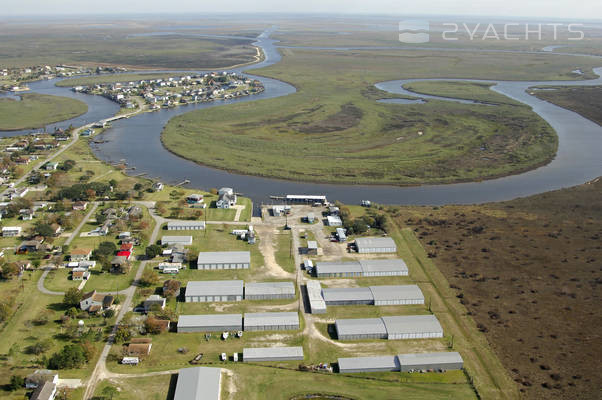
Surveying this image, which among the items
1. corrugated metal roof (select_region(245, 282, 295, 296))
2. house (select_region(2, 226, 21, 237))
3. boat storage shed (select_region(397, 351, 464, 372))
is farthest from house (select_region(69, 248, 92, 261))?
boat storage shed (select_region(397, 351, 464, 372))

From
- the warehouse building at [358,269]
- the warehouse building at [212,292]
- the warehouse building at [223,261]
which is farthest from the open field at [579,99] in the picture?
the warehouse building at [212,292]

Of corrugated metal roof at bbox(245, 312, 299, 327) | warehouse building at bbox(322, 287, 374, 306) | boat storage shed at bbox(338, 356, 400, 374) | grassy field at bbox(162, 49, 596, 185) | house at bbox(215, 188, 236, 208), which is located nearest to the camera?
boat storage shed at bbox(338, 356, 400, 374)

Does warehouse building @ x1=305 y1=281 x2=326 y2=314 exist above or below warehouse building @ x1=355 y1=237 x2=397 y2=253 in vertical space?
below

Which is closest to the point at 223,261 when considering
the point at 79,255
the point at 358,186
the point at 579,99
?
the point at 79,255

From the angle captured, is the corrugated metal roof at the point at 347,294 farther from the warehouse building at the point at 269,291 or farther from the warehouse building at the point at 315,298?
the warehouse building at the point at 269,291

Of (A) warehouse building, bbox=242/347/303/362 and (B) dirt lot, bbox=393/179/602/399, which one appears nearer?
(A) warehouse building, bbox=242/347/303/362

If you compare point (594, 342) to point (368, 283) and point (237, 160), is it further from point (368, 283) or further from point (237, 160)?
point (237, 160)

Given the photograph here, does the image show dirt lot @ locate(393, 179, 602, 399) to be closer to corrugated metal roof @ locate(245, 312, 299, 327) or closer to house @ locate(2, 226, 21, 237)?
corrugated metal roof @ locate(245, 312, 299, 327)
